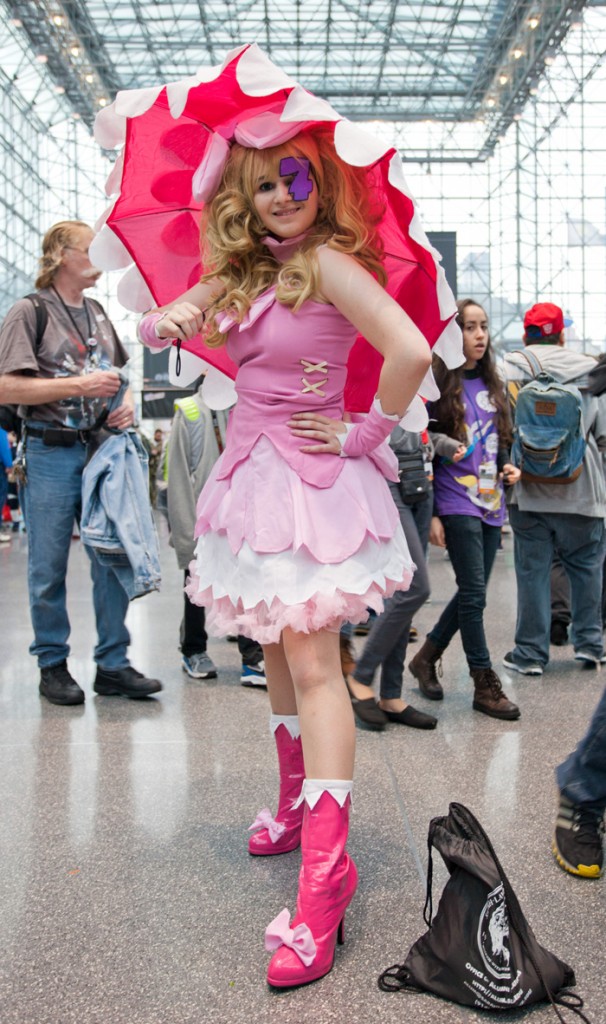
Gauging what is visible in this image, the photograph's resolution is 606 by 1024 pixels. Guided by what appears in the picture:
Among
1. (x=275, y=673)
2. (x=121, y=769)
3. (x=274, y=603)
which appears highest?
(x=274, y=603)

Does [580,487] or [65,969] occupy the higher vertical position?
[580,487]

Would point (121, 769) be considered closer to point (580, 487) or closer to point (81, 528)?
point (81, 528)

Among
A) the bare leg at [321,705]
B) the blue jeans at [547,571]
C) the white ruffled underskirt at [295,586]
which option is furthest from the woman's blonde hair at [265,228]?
the blue jeans at [547,571]

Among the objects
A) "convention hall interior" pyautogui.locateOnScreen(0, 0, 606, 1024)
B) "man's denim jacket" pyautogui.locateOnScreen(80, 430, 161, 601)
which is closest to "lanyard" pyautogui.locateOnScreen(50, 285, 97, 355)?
"man's denim jacket" pyautogui.locateOnScreen(80, 430, 161, 601)

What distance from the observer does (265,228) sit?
221 cm

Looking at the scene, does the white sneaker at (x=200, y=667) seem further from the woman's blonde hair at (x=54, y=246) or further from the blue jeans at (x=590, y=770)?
the blue jeans at (x=590, y=770)

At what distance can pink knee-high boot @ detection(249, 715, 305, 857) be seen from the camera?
2436 millimetres

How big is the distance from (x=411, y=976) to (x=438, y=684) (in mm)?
2402

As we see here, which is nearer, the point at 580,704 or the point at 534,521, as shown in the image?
the point at 580,704

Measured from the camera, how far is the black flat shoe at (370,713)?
3699 mm

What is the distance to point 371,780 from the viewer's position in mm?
3098

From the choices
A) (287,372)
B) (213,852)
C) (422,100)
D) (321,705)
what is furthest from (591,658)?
(422,100)

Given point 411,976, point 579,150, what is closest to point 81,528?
point 411,976

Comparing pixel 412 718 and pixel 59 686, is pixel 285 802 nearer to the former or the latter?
pixel 412 718
